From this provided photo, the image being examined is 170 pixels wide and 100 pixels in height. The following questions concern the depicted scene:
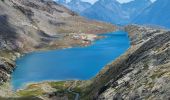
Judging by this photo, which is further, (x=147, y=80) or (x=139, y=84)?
(x=139, y=84)

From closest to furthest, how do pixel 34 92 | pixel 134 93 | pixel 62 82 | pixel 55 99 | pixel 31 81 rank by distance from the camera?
pixel 134 93 → pixel 55 99 → pixel 34 92 → pixel 62 82 → pixel 31 81

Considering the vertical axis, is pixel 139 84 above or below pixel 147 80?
below

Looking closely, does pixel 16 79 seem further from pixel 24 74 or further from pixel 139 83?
pixel 139 83

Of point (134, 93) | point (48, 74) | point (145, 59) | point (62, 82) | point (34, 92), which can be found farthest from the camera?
point (48, 74)

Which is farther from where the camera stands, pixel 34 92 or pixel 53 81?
pixel 53 81

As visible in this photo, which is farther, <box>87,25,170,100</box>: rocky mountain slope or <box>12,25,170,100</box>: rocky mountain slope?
<box>12,25,170,100</box>: rocky mountain slope

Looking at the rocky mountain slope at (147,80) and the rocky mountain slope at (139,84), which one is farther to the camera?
the rocky mountain slope at (139,84)

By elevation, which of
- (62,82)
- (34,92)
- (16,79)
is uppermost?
(16,79)

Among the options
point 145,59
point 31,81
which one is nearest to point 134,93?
point 145,59

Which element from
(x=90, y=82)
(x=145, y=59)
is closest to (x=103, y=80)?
(x=90, y=82)

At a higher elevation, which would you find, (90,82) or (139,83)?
(90,82)
